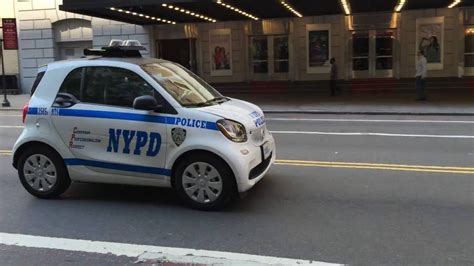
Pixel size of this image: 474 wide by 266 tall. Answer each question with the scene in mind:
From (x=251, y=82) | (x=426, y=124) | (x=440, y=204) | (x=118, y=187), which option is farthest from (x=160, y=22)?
(x=440, y=204)

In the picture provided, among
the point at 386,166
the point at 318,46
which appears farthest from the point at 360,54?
the point at 386,166

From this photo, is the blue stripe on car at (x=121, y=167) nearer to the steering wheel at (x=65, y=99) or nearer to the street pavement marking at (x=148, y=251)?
the steering wheel at (x=65, y=99)

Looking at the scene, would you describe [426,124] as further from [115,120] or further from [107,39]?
[107,39]

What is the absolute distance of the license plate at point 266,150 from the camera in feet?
20.9

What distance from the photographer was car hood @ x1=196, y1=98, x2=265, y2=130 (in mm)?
6035

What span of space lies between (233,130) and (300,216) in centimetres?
119

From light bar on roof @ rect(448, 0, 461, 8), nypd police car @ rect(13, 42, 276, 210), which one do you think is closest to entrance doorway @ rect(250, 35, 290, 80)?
light bar on roof @ rect(448, 0, 461, 8)

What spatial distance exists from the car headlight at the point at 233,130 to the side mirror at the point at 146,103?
0.76 m

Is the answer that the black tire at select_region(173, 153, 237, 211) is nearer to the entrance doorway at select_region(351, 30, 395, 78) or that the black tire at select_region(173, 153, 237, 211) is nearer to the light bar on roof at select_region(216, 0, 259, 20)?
the light bar on roof at select_region(216, 0, 259, 20)

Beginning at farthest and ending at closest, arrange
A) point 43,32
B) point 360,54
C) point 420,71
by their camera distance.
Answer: point 43,32, point 360,54, point 420,71

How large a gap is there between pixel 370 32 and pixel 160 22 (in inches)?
401

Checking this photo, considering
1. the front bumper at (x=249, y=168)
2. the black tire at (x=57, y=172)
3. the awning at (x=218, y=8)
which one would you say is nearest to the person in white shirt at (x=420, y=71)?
the awning at (x=218, y=8)

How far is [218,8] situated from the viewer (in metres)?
21.6

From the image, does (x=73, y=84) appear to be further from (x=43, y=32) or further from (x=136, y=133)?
(x=43, y=32)
